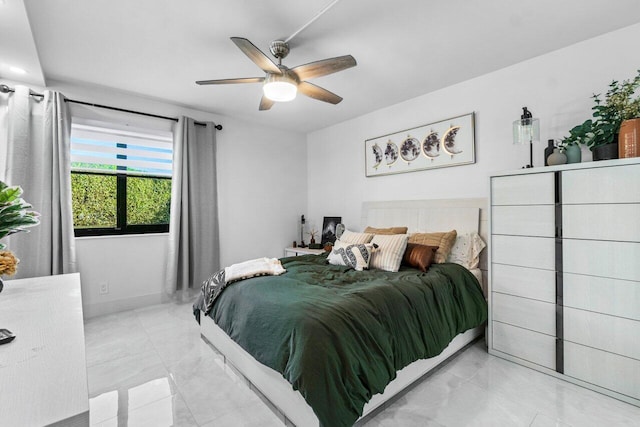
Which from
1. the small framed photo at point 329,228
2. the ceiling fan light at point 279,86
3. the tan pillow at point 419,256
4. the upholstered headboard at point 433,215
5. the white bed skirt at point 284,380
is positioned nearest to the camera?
the white bed skirt at point 284,380

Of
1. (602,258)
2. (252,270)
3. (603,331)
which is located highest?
(602,258)

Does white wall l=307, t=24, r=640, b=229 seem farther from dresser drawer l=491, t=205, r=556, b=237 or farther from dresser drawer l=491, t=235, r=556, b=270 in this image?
dresser drawer l=491, t=235, r=556, b=270

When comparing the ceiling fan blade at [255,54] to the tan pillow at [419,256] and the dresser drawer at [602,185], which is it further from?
the dresser drawer at [602,185]

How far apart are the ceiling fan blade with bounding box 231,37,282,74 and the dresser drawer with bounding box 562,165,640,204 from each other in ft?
7.20

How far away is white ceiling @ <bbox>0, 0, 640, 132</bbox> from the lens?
6.47 feet

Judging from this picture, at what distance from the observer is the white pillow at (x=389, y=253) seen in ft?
8.73

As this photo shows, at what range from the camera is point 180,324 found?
3119 millimetres

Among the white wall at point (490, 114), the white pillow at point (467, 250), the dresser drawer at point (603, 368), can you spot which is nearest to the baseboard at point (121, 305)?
the white wall at point (490, 114)

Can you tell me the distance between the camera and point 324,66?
6.85 feet

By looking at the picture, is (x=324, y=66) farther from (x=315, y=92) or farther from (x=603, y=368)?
(x=603, y=368)

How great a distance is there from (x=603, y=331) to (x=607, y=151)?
1198mm

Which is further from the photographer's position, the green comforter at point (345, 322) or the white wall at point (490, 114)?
the white wall at point (490, 114)

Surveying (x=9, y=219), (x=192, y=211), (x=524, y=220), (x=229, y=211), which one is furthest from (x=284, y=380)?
(x=229, y=211)

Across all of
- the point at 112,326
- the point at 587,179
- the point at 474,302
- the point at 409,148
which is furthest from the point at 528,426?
the point at 112,326
